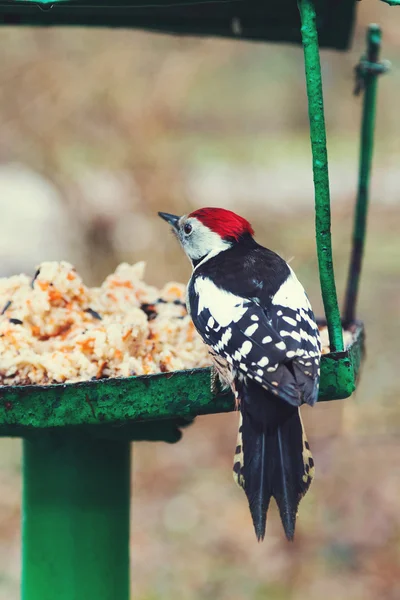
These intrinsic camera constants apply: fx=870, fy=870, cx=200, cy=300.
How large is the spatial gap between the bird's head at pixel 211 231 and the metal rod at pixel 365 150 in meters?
0.55

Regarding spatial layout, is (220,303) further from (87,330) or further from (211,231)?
(211,231)

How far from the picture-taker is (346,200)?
732 cm

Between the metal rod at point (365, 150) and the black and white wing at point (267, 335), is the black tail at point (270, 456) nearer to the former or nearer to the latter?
the black and white wing at point (267, 335)

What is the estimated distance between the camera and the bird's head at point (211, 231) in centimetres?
275

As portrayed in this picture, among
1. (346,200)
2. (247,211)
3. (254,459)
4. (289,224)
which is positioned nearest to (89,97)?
(247,211)

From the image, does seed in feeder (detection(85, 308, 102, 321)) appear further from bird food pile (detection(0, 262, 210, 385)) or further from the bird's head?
the bird's head

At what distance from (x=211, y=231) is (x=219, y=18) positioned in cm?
82

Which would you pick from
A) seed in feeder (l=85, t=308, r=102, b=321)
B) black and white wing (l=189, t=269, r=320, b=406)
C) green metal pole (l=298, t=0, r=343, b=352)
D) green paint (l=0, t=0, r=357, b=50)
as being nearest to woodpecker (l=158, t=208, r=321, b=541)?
black and white wing (l=189, t=269, r=320, b=406)

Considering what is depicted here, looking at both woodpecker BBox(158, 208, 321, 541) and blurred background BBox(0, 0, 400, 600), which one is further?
blurred background BBox(0, 0, 400, 600)

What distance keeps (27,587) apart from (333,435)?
10.9 feet

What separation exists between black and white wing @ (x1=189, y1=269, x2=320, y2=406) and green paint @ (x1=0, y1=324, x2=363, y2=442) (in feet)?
0.30

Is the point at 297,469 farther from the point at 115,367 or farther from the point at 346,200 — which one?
the point at 346,200

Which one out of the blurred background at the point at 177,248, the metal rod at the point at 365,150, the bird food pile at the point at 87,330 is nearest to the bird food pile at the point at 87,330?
the bird food pile at the point at 87,330

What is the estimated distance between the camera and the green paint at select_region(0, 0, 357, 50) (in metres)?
2.89
